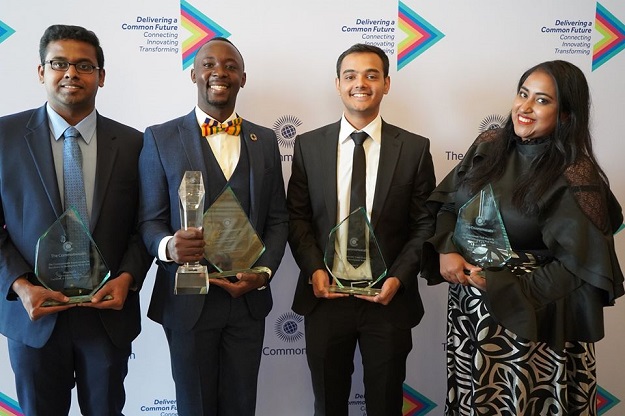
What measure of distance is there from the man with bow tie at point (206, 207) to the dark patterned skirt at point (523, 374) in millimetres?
933

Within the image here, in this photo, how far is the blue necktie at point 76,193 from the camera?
1.96m

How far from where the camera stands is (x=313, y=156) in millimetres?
2408

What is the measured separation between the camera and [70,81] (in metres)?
2.08

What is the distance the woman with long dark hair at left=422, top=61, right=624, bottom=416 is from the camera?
1.92 m

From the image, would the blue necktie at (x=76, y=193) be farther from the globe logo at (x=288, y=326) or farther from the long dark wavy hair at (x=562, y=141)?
the long dark wavy hair at (x=562, y=141)

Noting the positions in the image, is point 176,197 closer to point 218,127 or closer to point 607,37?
point 218,127

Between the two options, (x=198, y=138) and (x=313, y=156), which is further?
(x=313, y=156)

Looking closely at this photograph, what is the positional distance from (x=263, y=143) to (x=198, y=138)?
0.30m

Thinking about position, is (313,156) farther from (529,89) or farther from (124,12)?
(124,12)

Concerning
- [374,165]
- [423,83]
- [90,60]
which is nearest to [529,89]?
[374,165]

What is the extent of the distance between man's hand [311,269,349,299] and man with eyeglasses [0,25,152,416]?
29.9 inches

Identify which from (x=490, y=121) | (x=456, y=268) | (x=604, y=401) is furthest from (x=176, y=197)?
(x=604, y=401)

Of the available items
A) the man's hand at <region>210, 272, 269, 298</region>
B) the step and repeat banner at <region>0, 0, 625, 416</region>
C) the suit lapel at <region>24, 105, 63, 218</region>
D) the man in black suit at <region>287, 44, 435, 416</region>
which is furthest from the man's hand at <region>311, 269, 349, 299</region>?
the suit lapel at <region>24, 105, 63, 218</region>

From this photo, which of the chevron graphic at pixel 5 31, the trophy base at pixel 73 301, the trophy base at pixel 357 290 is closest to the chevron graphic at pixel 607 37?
the trophy base at pixel 357 290
